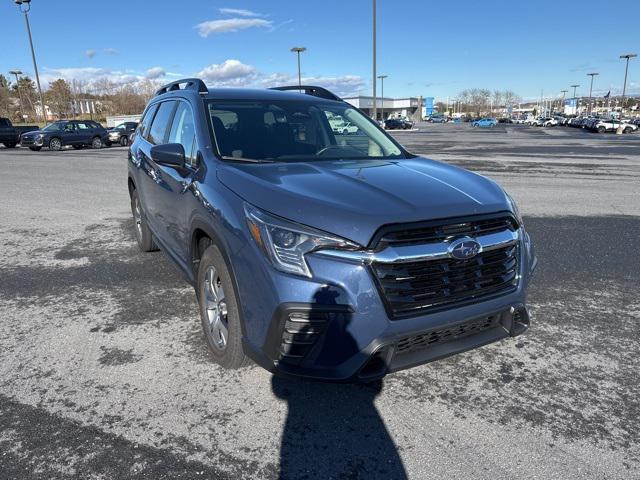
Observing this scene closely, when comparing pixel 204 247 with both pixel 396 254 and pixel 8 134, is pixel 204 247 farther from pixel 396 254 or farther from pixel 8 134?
pixel 8 134

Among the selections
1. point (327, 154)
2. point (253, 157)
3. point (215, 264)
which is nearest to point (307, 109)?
point (327, 154)

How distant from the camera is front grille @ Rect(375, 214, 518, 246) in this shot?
2510 mm

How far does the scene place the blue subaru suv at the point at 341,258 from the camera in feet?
8.10

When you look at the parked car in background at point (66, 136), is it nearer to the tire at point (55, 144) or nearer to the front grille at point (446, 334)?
the tire at point (55, 144)

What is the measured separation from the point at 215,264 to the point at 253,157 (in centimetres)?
92

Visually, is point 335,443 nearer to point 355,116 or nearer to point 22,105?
point 355,116

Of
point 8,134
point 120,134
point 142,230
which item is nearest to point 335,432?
point 142,230

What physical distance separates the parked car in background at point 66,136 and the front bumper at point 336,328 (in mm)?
28308

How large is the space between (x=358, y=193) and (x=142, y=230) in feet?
12.5

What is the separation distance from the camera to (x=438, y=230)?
2621 mm

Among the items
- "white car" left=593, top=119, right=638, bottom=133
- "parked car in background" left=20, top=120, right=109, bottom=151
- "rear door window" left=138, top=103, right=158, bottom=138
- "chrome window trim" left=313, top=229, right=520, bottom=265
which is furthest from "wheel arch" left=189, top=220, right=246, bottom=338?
"white car" left=593, top=119, right=638, bottom=133

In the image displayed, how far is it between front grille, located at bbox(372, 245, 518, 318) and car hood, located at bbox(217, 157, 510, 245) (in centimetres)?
24

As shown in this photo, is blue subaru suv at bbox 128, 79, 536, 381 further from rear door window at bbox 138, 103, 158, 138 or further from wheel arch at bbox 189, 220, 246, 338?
rear door window at bbox 138, 103, 158, 138

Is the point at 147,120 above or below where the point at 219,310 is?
above
